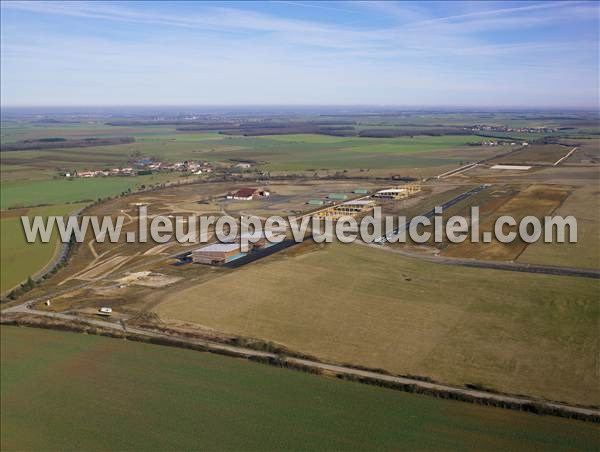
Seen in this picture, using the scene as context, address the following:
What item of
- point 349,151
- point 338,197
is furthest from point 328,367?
point 349,151

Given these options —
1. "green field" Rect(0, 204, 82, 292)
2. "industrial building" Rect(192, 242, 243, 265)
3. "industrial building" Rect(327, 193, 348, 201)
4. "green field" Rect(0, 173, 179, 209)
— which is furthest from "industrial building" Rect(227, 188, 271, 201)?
"industrial building" Rect(192, 242, 243, 265)

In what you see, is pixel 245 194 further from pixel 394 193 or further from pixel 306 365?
pixel 306 365

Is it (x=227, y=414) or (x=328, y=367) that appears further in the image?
(x=328, y=367)

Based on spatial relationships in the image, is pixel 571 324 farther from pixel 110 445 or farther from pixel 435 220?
pixel 435 220

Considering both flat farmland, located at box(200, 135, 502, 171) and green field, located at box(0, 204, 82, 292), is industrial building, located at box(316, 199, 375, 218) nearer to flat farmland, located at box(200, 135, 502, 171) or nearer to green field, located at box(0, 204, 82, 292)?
green field, located at box(0, 204, 82, 292)

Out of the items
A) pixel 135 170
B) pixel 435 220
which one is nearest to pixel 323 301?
pixel 435 220
